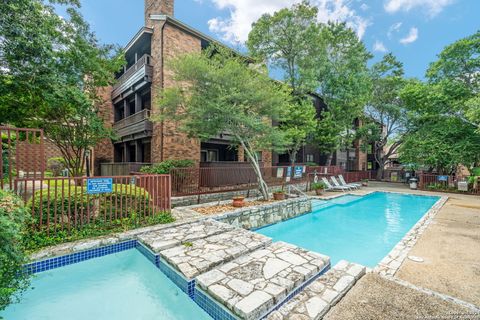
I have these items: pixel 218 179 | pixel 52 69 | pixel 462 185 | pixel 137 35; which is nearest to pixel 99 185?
pixel 52 69

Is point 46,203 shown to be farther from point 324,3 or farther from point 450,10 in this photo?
point 450,10

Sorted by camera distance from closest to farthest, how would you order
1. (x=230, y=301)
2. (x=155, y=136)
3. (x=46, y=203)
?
1. (x=230, y=301)
2. (x=46, y=203)
3. (x=155, y=136)

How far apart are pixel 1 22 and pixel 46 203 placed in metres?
4.78

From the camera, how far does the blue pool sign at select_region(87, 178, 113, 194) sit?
4906 mm

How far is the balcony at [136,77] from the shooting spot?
38.2 feet

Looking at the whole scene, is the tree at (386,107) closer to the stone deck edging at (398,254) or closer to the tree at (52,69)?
the stone deck edging at (398,254)

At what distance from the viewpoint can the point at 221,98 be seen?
7.45m

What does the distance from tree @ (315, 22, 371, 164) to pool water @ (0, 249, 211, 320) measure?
16.0m

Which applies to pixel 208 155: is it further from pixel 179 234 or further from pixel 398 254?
pixel 398 254

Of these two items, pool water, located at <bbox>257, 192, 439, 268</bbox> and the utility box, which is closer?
pool water, located at <bbox>257, 192, 439, 268</bbox>

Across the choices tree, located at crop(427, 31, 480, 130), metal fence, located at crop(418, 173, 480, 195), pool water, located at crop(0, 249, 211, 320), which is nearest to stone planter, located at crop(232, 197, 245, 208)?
pool water, located at crop(0, 249, 211, 320)

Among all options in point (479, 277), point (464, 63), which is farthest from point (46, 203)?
point (464, 63)

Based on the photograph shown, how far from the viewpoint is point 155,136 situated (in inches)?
448

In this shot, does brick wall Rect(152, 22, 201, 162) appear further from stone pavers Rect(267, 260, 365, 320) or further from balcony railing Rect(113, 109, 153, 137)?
stone pavers Rect(267, 260, 365, 320)
